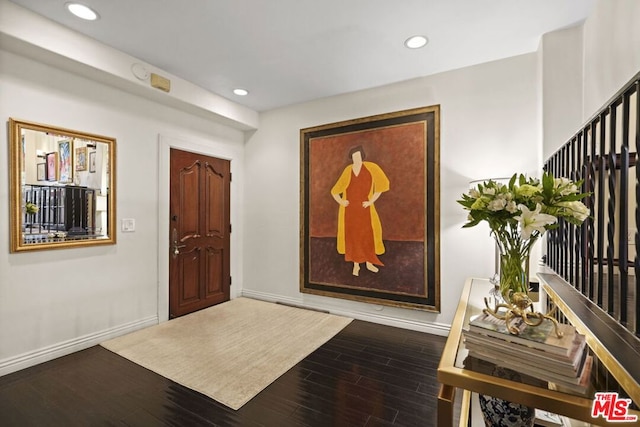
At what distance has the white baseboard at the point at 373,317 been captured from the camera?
3.35m

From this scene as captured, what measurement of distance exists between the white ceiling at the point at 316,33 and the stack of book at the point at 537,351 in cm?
231

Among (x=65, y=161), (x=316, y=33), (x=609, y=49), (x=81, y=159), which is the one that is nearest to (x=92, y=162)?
(x=81, y=159)

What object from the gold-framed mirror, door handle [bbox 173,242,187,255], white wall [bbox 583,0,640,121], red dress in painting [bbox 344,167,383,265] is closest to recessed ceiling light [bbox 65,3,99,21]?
the gold-framed mirror

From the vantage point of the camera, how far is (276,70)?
330cm

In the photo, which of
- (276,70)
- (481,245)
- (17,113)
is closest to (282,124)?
(276,70)

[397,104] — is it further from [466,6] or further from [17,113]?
[17,113]

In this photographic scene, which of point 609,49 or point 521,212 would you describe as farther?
point 609,49

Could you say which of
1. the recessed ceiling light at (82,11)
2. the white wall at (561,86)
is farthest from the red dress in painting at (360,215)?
the recessed ceiling light at (82,11)

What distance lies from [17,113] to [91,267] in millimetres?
1493

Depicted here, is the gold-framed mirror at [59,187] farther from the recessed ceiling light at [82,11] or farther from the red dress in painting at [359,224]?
the red dress in painting at [359,224]

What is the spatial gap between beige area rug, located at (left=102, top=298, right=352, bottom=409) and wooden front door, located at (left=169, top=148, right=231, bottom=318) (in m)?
0.30

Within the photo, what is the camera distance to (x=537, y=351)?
94 cm

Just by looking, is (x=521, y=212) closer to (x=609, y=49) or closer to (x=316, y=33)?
(x=609, y=49)

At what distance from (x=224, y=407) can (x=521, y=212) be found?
85.9 inches
